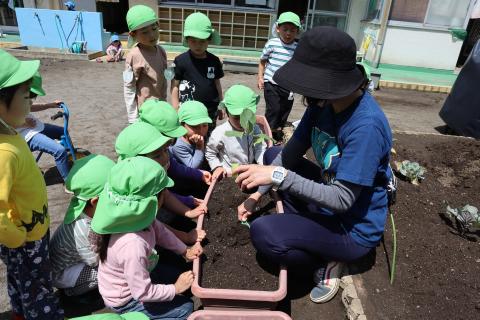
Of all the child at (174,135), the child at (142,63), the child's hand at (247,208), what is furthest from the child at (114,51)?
the child's hand at (247,208)

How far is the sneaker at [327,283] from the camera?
2014 millimetres

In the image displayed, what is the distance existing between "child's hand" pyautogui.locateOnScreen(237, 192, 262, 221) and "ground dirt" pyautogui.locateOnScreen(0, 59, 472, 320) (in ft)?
1.62

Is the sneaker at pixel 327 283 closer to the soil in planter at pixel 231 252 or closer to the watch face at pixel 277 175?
the soil in planter at pixel 231 252

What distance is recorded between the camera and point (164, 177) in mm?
1698

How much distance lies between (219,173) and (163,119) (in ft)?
1.87

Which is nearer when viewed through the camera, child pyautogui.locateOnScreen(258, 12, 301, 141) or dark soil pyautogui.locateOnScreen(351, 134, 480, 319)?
dark soil pyautogui.locateOnScreen(351, 134, 480, 319)

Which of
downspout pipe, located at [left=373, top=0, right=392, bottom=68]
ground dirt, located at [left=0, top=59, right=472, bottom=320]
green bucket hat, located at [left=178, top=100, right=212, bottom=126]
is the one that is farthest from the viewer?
downspout pipe, located at [left=373, top=0, right=392, bottom=68]

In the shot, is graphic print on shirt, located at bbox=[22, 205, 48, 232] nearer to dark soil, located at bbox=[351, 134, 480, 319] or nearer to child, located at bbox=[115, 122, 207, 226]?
child, located at bbox=[115, 122, 207, 226]

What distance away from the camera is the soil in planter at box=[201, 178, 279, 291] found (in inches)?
72.9

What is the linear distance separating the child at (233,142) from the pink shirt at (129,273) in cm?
107

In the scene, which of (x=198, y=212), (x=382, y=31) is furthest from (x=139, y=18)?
(x=382, y=31)

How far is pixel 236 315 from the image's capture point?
159 cm

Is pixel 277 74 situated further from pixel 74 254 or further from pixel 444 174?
pixel 444 174

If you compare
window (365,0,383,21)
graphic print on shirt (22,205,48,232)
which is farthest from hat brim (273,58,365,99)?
window (365,0,383,21)
